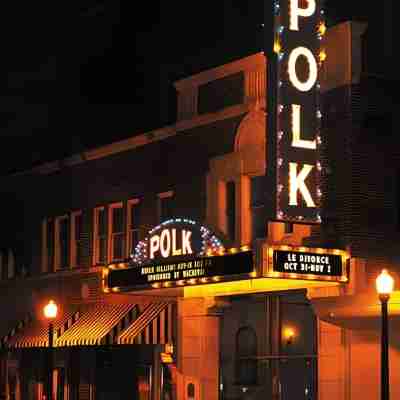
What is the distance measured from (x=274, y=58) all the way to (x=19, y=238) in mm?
16537

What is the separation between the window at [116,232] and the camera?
35531 mm

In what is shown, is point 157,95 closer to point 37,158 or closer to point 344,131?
point 37,158

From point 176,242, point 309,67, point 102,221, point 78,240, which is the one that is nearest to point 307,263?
point 176,242

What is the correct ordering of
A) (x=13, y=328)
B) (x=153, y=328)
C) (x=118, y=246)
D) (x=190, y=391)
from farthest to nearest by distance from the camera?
(x=13, y=328) → (x=118, y=246) → (x=153, y=328) → (x=190, y=391)

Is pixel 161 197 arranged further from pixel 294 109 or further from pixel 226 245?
pixel 294 109

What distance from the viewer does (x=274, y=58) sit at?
2686 centimetres

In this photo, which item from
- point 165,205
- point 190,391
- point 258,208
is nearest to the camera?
point 258,208

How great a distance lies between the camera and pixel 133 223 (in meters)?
35.2

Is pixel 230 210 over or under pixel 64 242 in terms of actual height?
over

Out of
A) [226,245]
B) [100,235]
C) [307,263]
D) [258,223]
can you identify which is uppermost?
[100,235]

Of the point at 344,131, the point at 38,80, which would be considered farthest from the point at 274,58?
the point at 38,80

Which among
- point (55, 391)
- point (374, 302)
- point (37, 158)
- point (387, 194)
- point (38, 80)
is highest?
point (38, 80)

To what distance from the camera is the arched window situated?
30.8 meters

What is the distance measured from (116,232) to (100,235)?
81 cm
